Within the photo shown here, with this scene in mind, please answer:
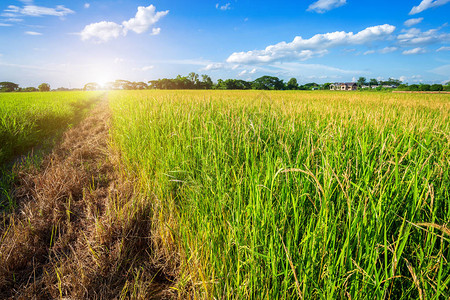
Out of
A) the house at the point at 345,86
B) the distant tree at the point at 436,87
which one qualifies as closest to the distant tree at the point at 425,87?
the distant tree at the point at 436,87

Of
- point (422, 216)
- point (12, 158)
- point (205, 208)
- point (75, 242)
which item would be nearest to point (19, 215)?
point (75, 242)

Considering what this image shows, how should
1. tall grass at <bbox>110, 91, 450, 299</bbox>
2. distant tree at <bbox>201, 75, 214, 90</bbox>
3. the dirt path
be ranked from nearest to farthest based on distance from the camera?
1. tall grass at <bbox>110, 91, 450, 299</bbox>
2. the dirt path
3. distant tree at <bbox>201, 75, 214, 90</bbox>

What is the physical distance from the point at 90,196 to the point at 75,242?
0.76 m

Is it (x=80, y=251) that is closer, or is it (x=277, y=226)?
(x=277, y=226)

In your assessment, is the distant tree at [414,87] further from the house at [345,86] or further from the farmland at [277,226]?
the farmland at [277,226]

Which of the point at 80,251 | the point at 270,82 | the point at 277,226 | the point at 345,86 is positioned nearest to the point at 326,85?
the point at 345,86

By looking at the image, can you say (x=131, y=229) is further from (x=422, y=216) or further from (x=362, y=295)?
(x=422, y=216)

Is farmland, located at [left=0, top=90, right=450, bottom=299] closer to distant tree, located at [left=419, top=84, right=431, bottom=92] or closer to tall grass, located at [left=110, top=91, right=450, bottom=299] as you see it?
tall grass, located at [left=110, top=91, right=450, bottom=299]

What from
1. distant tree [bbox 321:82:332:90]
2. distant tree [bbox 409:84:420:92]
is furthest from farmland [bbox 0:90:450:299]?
distant tree [bbox 321:82:332:90]

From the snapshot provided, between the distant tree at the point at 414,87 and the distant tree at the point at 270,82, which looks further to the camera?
the distant tree at the point at 270,82

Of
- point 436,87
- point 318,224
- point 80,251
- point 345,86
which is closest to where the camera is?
point 318,224

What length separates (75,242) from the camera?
6.14 ft

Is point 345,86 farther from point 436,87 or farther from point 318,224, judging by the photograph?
point 318,224

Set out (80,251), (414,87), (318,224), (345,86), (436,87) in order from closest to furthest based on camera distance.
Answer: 1. (318,224)
2. (80,251)
3. (414,87)
4. (436,87)
5. (345,86)
